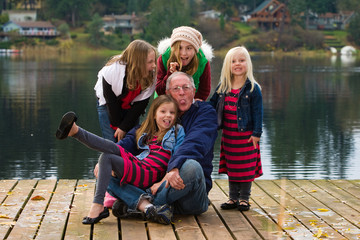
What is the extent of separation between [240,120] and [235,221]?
69cm

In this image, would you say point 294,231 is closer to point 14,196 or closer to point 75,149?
point 14,196

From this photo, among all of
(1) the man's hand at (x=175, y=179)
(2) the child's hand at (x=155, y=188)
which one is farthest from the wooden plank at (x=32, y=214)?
(1) the man's hand at (x=175, y=179)

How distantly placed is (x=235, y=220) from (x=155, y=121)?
79cm

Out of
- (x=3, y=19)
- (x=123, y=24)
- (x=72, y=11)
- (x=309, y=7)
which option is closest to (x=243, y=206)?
(x=123, y=24)

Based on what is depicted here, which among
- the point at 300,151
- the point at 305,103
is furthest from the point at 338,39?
the point at 300,151

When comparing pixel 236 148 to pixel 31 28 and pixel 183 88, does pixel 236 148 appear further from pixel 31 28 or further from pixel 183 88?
pixel 31 28

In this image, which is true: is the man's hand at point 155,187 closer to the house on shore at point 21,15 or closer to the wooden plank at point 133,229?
the wooden plank at point 133,229

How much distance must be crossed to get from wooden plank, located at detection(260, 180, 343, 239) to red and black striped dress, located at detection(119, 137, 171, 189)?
883mm

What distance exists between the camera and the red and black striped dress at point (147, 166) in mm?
3771

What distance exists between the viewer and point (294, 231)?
3650 mm

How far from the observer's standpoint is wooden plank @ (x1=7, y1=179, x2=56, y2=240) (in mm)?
3543

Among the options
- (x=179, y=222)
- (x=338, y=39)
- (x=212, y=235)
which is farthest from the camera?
(x=338, y=39)

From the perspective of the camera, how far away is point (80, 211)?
4031 mm

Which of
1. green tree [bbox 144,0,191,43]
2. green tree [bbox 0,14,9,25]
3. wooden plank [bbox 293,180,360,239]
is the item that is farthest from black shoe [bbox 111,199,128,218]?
green tree [bbox 0,14,9,25]
